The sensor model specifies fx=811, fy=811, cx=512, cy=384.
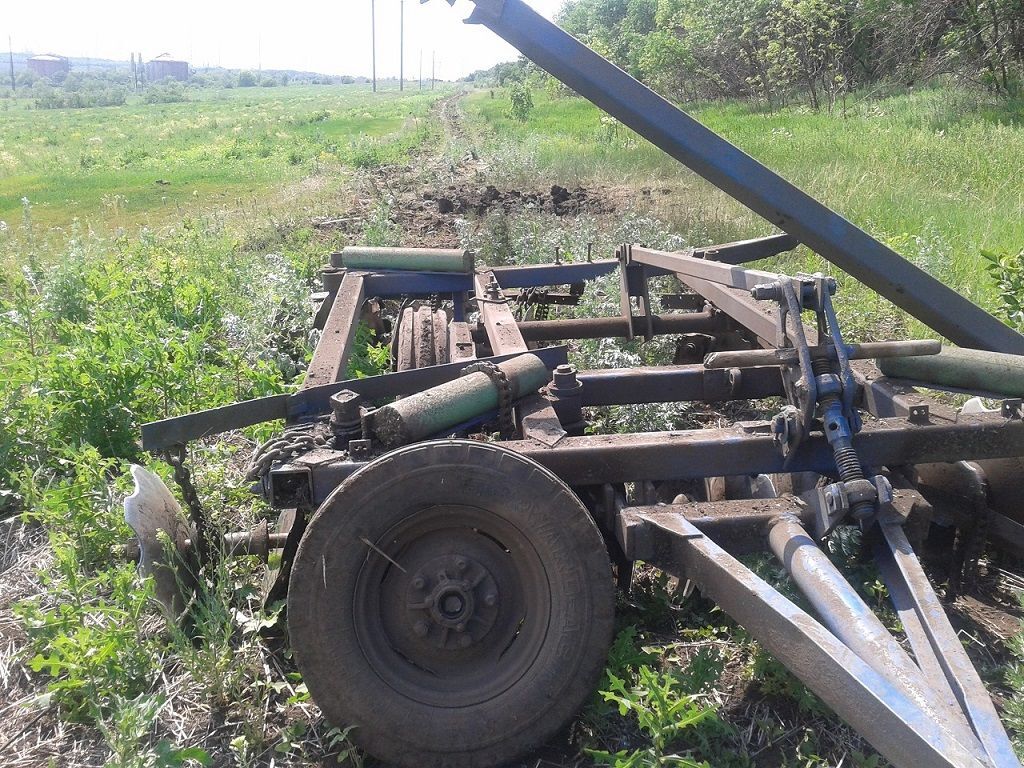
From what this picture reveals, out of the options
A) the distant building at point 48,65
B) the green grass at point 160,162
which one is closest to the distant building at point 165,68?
the distant building at point 48,65

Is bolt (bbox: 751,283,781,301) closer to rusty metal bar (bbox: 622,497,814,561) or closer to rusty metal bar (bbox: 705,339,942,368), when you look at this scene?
rusty metal bar (bbox: 705,339,942,368)

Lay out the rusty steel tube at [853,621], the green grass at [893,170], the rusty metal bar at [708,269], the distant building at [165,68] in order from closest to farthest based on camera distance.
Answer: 1. the rusty steel tube at [853,621]
2. the rusty metal bar at [708,269]
3. the green grass at [893,170]
4. the distant building at [165,68]

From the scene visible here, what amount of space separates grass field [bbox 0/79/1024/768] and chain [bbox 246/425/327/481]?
1.75 ft

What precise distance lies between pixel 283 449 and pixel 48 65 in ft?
499

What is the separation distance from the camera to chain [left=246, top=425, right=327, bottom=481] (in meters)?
2.65

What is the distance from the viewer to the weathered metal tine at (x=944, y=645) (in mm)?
1727

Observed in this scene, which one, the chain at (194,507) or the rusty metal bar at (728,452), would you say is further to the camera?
the chain at (194,507)

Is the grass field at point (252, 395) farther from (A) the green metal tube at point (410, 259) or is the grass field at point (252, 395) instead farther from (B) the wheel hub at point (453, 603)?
(A) the green metal tube at point (410, 259)

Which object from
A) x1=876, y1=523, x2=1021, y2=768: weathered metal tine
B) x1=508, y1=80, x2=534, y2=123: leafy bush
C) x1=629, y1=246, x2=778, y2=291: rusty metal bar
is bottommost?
x1=876, y1=523, x2=1021, y2=768: weathered metal tine

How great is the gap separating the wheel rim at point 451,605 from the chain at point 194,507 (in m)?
0.85

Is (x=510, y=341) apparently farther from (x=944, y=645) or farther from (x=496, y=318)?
(x=944, y=645)

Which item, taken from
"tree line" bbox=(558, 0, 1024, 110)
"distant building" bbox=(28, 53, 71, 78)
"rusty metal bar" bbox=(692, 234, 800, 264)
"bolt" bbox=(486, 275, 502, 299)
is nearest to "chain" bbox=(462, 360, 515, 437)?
"bolt" bbox=(486, 275, 502, 299)

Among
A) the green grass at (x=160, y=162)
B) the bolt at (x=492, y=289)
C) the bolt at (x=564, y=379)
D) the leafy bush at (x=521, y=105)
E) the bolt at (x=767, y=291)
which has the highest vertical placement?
the leafy bush at (x=521, y=105)

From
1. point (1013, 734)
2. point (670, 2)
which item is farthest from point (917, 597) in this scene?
point (670, 2)
